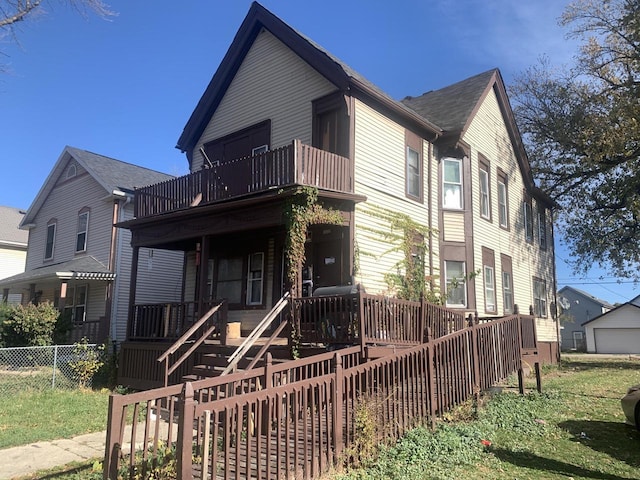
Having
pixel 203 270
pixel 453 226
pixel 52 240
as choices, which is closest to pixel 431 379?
pixel 203 270

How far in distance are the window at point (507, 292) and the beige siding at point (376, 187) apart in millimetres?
6318

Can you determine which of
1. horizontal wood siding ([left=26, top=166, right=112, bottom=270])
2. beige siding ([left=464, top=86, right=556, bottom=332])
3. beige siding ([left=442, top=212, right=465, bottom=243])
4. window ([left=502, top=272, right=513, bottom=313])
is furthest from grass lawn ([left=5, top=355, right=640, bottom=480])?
horizontal wood siding ([left=26, top=166, right=112, bottom=270])

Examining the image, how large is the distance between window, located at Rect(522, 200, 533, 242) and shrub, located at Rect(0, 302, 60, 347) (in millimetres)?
19003

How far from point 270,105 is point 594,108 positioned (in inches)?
627

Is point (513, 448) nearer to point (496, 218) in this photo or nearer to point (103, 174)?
point (496, 218)

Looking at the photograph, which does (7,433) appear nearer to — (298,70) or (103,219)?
(298,70)

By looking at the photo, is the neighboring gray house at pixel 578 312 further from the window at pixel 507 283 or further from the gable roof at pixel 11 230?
the gable roof at pixel 11 230

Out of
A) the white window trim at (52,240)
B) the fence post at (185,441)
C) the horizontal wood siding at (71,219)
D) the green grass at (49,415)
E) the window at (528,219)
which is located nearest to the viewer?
the fence post at (185,441)

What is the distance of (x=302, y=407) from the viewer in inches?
220

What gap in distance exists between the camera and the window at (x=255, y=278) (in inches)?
581

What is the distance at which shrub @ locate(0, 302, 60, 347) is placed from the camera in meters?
16.8

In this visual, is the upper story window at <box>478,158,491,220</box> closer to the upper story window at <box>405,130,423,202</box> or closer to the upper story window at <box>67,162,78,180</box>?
the upper story window at <box>405,130,423,202</box>

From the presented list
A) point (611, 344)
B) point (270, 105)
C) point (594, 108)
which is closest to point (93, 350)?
point (270, 105)

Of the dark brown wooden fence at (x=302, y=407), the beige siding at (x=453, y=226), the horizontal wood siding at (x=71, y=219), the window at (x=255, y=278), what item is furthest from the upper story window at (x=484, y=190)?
the horizontal wood siding at (x=71, y=219)
